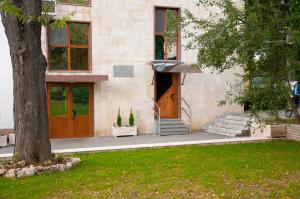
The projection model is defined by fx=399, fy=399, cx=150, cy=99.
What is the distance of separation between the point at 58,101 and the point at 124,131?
3289 millimetres

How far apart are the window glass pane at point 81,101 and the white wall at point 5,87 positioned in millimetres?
2792

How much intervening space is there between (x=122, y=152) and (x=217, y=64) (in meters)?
4.51

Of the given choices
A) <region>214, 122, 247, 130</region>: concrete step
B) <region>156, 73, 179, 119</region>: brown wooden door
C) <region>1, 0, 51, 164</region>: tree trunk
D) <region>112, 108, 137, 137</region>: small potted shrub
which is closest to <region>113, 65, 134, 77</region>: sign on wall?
<region>112, 108, 137, 137</region>: small potted shrub

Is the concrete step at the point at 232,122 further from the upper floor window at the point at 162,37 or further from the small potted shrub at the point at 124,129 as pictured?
the small potted shrub at the point at 124,129

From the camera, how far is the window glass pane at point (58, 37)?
1783cm

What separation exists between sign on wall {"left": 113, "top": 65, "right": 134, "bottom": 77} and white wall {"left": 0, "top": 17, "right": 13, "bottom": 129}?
4.66 meters

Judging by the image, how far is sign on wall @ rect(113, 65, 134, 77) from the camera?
18672mm

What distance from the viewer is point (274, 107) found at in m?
8.02

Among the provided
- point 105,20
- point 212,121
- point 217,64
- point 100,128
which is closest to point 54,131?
point 100,128

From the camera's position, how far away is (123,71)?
18.8 meters

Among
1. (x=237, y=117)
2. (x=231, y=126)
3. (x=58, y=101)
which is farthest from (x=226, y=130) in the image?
(x=58, y=101)

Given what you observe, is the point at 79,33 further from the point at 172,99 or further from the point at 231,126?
the point at 231,126

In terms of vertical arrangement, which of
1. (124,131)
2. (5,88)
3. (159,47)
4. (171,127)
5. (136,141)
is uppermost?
(159,47)

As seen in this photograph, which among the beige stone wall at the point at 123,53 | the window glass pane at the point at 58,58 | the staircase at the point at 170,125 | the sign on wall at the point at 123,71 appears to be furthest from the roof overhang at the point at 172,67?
the window glass pane at the point at 58,58
